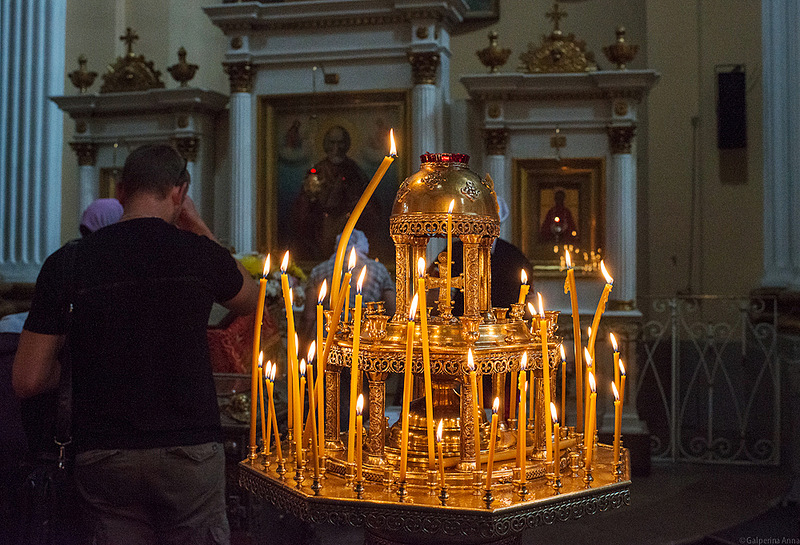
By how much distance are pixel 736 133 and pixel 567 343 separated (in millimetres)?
3383

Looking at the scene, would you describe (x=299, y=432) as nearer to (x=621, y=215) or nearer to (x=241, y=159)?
(x=621, y=215)

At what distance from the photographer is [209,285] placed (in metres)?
2.05

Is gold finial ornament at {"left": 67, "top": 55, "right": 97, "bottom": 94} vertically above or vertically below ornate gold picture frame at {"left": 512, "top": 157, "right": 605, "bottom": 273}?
above

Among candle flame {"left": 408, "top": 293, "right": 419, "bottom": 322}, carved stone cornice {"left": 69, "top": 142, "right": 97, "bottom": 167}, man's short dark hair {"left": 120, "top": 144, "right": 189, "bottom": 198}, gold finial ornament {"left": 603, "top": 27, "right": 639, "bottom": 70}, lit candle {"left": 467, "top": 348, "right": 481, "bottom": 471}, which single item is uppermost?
gold finial ornament {"left": 603, "top": 27, "right": 639, "bottom": 70}

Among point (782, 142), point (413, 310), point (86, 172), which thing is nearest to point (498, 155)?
point (782, 142)

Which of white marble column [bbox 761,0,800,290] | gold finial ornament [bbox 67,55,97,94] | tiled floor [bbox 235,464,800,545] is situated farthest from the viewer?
gold finial ornament [bbox 67,55,97,94]

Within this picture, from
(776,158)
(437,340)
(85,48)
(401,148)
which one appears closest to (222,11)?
(401,148)

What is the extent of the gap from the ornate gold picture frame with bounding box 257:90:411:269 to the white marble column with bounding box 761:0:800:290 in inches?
97.2

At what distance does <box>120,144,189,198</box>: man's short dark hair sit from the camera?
6.79 feet

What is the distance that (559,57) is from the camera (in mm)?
5992

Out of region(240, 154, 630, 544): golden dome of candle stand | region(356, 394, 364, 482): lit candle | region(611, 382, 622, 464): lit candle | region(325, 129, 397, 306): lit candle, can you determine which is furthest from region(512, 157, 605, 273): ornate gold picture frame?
region(356, 394, 364, 482): lit candle

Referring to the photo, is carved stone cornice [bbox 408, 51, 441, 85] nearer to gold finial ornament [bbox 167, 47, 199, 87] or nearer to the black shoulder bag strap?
gold finial ornament [bbox 167, 47, 199, 87]

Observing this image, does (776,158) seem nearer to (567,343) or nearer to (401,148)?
(567,343)

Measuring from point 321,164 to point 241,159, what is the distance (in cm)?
62
